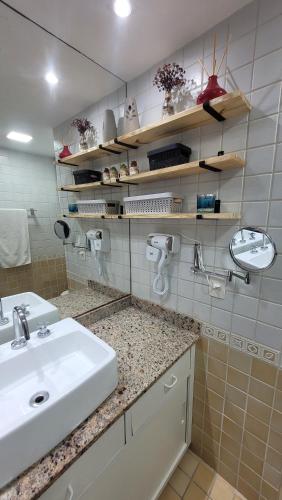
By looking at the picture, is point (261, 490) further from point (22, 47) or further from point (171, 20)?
point (22, 47)

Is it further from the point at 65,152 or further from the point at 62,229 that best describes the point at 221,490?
the point at 65,152

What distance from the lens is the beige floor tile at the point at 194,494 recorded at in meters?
1.15

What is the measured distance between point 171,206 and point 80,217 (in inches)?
22.5

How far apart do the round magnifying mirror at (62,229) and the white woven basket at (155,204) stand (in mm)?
366

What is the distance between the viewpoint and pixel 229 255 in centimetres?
100

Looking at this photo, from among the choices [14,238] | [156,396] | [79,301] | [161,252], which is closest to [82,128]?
[14,238]

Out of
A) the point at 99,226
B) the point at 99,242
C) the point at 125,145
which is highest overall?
the point at 125,145

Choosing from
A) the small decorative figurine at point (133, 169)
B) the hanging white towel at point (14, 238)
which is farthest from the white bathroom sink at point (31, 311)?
the small decorative figurine at point (133, 169)

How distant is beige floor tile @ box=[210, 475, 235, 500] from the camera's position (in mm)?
1154

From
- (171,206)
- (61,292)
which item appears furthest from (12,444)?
(171,206)

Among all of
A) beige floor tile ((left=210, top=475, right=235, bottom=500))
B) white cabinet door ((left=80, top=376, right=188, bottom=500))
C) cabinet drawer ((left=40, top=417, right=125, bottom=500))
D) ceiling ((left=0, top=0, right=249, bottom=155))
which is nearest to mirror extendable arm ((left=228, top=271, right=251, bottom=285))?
white cabinet door ((left=80, top=376, right=188, bottom=500))

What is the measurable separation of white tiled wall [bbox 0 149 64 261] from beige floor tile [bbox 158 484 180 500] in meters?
1.47

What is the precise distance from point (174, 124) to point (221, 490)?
1984 millimetres

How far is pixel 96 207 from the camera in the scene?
1.33m
